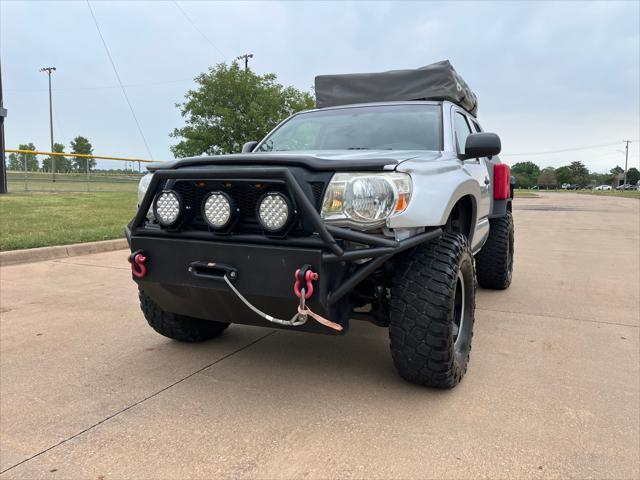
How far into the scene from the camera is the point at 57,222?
369 inches

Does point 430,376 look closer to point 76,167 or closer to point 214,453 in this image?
point 214,453

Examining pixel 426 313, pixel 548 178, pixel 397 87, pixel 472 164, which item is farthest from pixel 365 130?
pixel 548 178

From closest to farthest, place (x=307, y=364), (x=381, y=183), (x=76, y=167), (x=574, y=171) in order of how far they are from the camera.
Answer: (x=381, y=183) < (x=307, y=364) < (x=76, y=167) < (x=574, y=171)

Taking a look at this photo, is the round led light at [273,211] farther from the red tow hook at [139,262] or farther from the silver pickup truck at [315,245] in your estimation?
the red tow hook at [139,262]

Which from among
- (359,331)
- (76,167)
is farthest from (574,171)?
(359,331)

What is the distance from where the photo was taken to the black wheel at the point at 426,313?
2.51 metres

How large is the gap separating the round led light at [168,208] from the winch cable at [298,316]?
424 millimetres

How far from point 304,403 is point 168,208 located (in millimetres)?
1232

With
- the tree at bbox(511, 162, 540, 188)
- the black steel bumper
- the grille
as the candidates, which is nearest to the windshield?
the black steel bumper

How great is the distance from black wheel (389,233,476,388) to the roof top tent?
299cm

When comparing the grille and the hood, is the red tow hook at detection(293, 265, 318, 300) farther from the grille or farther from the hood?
the hood

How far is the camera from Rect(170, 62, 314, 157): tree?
21.7m

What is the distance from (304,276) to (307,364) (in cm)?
114

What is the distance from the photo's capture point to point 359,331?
12.7ft
